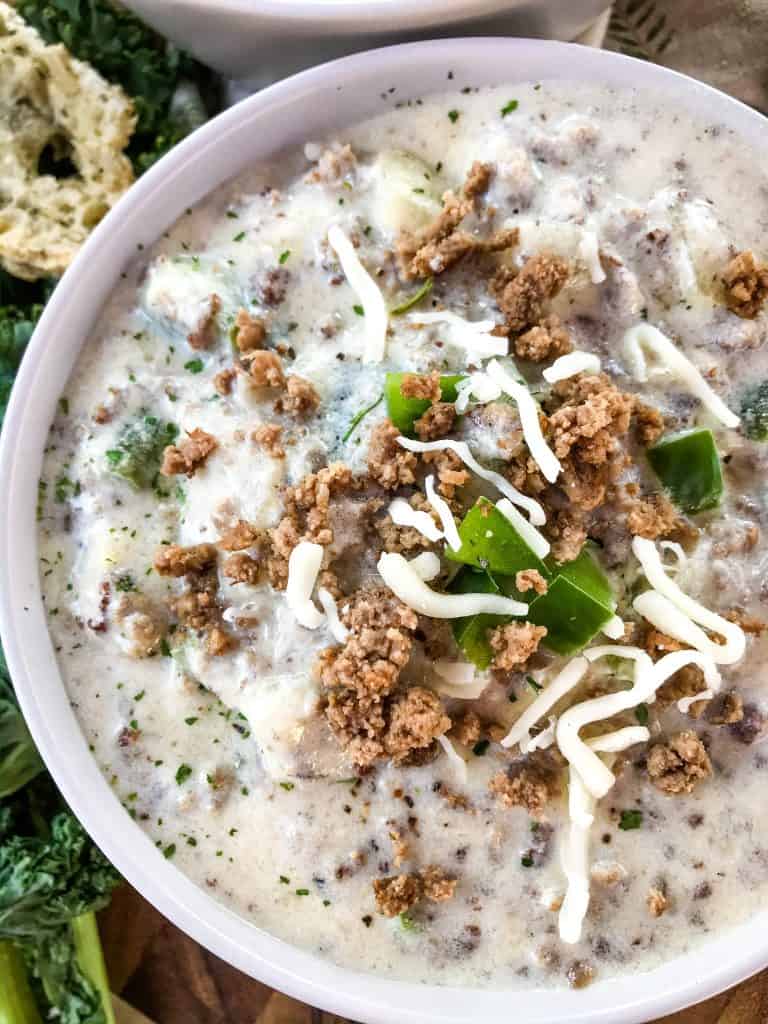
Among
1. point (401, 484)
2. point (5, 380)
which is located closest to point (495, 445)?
point (401, 484)

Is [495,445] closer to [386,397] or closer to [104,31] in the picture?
[386,397]

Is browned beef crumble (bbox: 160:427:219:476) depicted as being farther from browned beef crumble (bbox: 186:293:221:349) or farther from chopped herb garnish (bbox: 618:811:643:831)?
chopped herb garnish (bbox: 618:811:643:831)

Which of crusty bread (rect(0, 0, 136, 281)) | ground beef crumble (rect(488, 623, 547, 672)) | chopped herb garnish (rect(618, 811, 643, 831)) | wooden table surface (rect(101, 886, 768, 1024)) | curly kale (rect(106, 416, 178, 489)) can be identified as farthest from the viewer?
crusty bread (rect(0, 0, 136, 281))

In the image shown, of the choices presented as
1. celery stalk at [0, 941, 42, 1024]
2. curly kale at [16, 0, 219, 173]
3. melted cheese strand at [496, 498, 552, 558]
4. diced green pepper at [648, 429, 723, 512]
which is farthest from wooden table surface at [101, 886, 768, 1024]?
curly kale at [16, 0, 219, 173]

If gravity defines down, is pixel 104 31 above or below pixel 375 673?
above

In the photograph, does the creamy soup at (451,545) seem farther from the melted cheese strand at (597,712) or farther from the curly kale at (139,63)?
the curly kale at (139,63)

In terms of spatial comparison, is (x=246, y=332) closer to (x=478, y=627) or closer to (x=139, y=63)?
(x=478, y=627)
